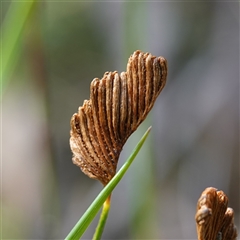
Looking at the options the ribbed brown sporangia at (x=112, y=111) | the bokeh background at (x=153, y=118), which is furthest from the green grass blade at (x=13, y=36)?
the bokeh background at (x=153, y=118)

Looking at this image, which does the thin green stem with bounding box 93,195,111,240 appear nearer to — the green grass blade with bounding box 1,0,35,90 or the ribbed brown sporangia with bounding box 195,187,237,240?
the ribbed brown sporangia with bounding box 195,187,237,240

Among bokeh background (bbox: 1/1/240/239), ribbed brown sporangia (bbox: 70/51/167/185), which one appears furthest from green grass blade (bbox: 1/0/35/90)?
bokeh background (bbox: 1/1/240/239)

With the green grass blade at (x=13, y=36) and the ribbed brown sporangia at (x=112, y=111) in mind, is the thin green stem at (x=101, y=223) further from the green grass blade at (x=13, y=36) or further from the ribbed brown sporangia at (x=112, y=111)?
the green grass blade at (x=13, y=36)

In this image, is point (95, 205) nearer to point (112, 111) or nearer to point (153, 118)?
point (112, 111)

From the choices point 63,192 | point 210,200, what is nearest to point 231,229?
point 210,200

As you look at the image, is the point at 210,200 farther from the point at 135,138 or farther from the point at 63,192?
the point at 63,192

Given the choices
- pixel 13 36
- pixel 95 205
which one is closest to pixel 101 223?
pixel 95 205
